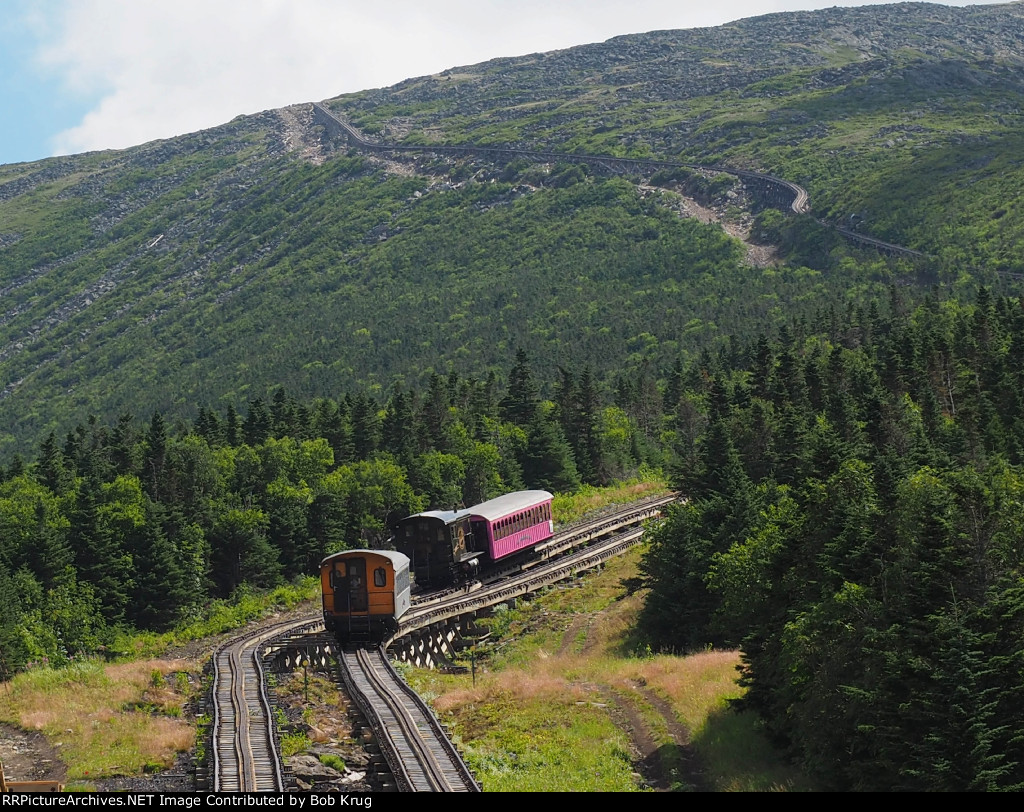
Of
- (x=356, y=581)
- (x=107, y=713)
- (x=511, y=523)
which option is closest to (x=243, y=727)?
(x=107, y=713)

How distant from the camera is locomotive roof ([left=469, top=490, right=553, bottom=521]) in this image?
2758 inches

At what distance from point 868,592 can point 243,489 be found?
212ft

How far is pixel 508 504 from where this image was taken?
73.4 metres

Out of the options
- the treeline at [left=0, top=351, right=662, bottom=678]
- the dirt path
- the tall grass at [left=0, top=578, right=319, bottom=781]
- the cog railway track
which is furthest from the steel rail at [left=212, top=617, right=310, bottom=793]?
the treeline at [left=0, top=351, right=662, bottom=678]

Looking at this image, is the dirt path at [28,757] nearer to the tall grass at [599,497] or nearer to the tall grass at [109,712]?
the tall grass at [109,712]

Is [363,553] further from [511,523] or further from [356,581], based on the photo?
[511,523]

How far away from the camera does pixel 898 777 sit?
27516mm

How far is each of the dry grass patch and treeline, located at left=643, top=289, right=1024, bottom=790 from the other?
63.5 feet

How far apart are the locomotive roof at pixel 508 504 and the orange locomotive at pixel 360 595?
16730 mm

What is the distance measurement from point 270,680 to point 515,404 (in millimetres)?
74970

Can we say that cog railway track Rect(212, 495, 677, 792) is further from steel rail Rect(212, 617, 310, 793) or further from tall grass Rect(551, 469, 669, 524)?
tall grass Rect(551, 469, 669, 524)

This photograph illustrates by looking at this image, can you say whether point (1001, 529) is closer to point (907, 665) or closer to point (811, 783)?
point (907, 665)

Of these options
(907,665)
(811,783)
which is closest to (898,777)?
(907,665)

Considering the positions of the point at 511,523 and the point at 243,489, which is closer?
the point at 511,523
